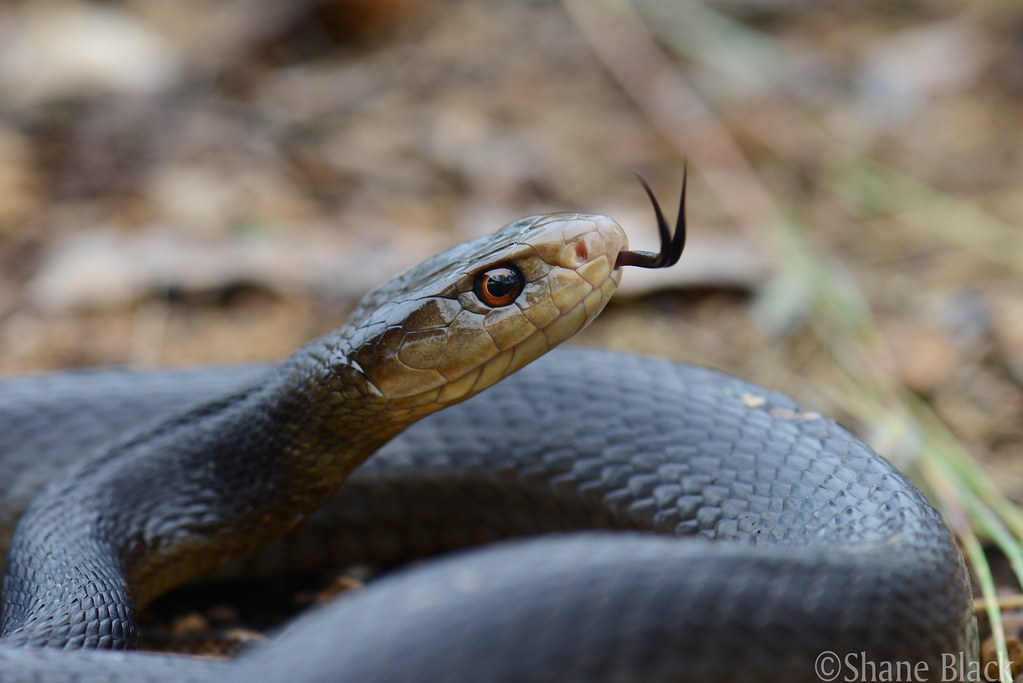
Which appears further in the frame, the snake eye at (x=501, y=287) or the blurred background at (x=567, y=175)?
the blurred background at (x=567, y=175)

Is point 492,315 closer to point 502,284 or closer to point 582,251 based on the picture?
point 502,284

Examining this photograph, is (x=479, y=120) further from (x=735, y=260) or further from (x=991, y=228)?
(x=991, y=228)


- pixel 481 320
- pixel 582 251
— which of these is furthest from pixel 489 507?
pixel 582 251

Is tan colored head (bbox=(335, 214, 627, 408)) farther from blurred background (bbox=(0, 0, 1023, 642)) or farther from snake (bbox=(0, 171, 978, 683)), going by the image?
blurred background (bbox=(0, 0, 1023, 642))

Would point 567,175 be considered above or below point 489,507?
above

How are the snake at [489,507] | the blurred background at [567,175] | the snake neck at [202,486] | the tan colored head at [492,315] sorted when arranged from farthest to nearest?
1. the blurred background at [567,175]
2. the snake neck at [202,486]
3. the tan colored head at [492,315]
4. the snake at [489,507]

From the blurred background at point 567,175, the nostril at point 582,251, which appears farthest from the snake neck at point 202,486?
the blurred background at point 567,175

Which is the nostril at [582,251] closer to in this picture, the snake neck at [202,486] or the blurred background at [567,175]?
the snake neck at [202,486]

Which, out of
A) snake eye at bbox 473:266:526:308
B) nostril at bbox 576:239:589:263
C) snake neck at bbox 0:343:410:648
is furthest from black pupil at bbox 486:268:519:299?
snake neck at bbox 0:343:410:648
